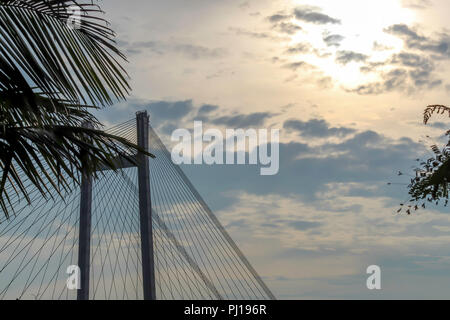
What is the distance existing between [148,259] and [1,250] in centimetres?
461

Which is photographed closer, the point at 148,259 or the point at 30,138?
the point at 30,138
